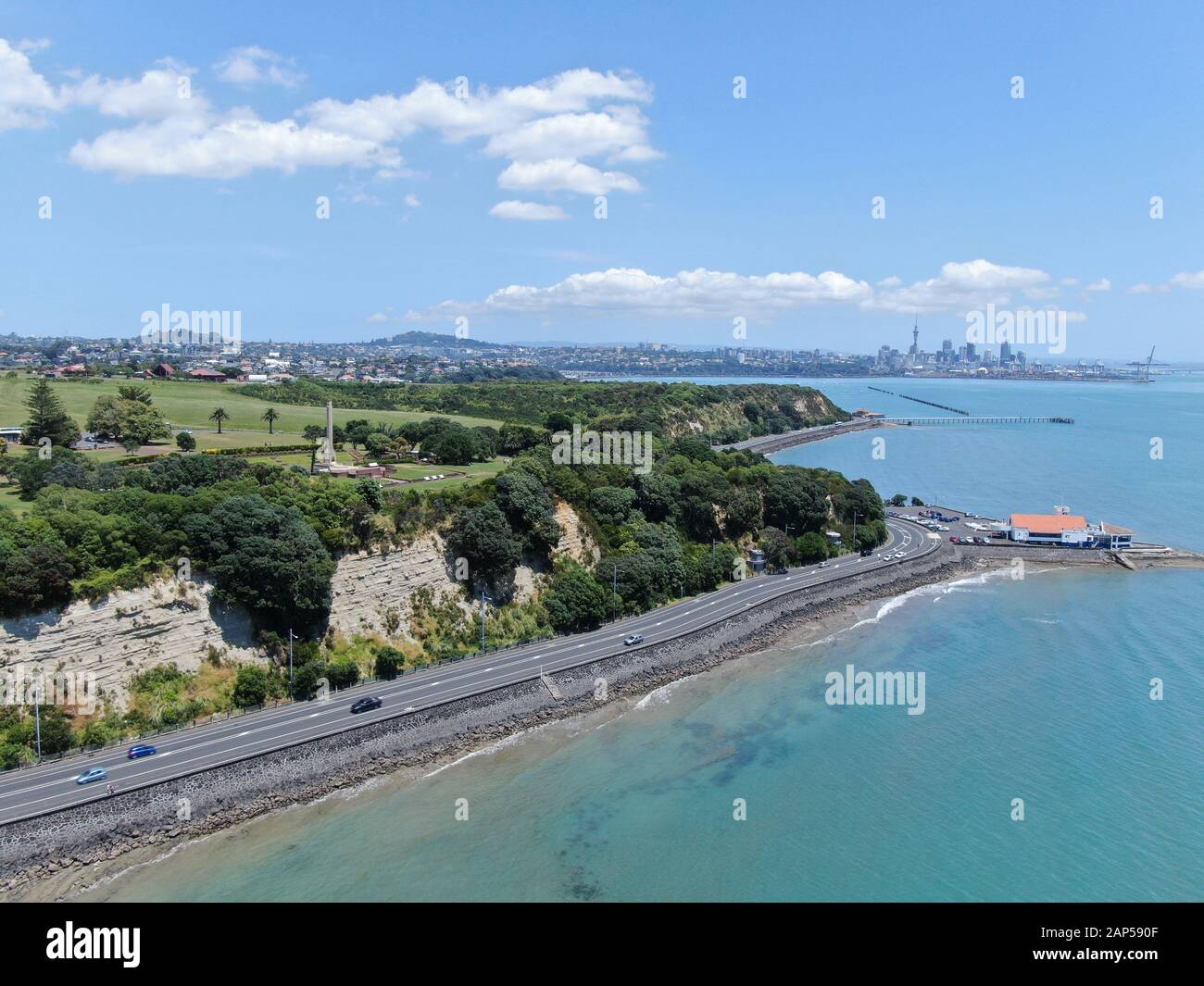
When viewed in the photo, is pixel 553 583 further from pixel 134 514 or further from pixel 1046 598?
pixel 1046 598

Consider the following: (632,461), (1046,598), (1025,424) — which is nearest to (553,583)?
(632,461)

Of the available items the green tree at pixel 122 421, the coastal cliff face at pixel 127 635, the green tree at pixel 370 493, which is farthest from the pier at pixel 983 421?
the coastal cliff face at pixel 127 635

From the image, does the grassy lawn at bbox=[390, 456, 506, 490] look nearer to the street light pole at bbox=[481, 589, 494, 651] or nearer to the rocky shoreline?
the street light pole at bbox=[481, 589, 494, 651]

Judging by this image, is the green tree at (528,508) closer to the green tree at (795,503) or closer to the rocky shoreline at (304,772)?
the rocky shoreline at (304,772)

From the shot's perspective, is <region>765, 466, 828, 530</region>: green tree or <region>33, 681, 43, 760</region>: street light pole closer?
<region>33, 681, 43, 760</region>: street light pole

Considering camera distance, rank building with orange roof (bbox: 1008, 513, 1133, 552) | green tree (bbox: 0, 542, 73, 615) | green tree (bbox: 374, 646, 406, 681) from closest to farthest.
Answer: green tree (bbox: 0, 542, 73, 615)
green tree (bbox: 374, 646, 406, 681)
building with orange roof (bbox: 1008, 513, 1133, 552)

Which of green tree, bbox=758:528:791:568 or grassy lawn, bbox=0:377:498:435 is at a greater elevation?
grassy lawn, bbox=0:377:498:435

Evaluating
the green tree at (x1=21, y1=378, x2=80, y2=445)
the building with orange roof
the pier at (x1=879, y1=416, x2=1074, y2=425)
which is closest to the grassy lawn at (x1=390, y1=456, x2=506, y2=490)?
the green tree at (x1=21, y1=378, x2=80, y2=445)
